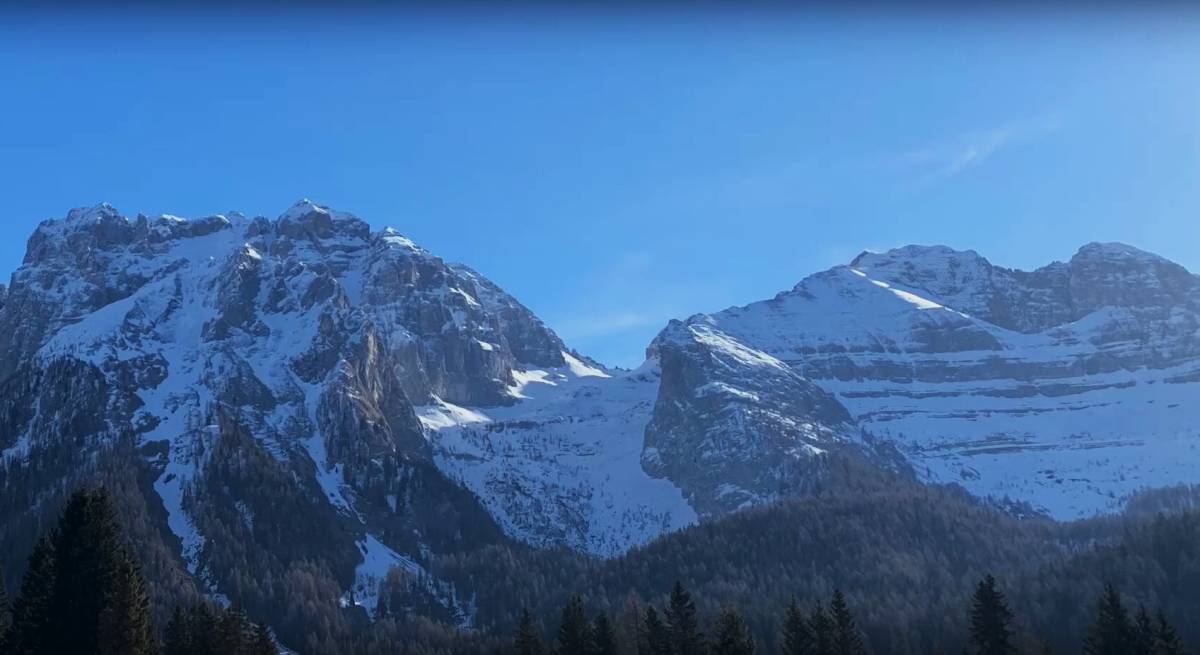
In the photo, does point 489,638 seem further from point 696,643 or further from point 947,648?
point 696,643

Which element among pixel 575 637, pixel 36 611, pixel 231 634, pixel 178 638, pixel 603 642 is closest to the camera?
pixel 36 611

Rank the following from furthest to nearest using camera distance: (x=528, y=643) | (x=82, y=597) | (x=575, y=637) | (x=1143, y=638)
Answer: (x=528, y=643) → (x=575, y=637) → (x=1143, y=638) → (x=82, y=597)

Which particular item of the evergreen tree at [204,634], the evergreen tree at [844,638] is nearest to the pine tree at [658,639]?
the evergreen tree at [844,638]

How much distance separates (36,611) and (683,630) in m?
Answer: 58.8

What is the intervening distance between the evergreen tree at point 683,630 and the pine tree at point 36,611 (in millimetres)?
56412

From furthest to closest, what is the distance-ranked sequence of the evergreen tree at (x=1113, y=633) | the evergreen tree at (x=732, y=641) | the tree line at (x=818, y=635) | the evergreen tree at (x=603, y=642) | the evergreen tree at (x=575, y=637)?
the evergreen tree at (x=575, y=637) < the evergreen tree at (x=603, y=642) < the evergreen tree at (x=1113, y=633) < the tree line at (x=818, y=635) < the evergreen tree at (x=732, y=641)

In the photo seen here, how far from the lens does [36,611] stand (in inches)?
3031

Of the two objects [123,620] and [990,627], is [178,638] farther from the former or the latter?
[990,627]

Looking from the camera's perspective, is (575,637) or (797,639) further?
(797,639)

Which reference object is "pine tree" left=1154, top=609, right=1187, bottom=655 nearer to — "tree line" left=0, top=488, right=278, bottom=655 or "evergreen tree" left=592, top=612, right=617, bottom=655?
"evergreen tree" left=592, top=612, right=617, bottom=655

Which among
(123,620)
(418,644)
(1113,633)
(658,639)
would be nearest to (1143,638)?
(1113,633)

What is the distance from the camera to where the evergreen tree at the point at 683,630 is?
384 feet

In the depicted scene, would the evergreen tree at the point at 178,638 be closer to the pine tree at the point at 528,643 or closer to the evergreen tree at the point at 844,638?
the pine tree at the point at 528,643

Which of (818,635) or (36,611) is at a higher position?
(818,635)
